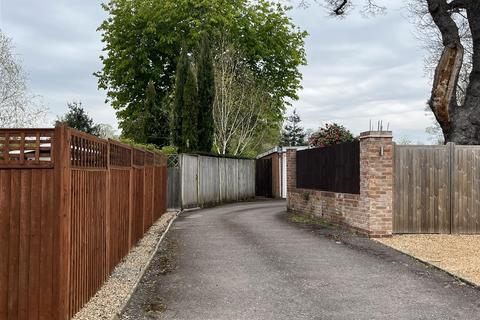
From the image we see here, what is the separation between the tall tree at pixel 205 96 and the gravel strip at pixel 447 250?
15.0 metres

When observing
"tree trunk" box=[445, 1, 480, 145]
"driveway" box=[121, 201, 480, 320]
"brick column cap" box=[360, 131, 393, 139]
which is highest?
"tree trunk" box=[445, 1, 480, 145]

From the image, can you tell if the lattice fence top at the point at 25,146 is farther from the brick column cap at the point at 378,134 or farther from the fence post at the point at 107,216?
the brick column cap at the point at 378,134

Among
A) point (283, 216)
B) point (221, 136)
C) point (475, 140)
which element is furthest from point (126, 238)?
point (221, 136)

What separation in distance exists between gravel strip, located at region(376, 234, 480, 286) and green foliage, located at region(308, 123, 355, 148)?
9.18m

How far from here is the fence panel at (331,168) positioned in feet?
41.3

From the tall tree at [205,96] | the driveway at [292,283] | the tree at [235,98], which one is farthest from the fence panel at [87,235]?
the tree at [235,98]

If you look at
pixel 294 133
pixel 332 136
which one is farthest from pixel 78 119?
pixel 294 133

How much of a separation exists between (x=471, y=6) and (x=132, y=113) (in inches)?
921

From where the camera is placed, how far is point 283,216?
1680cm

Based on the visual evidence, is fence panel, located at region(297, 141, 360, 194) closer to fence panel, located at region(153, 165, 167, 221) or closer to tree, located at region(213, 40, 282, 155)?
fence panel, located at region(153, 165, 167, 221)

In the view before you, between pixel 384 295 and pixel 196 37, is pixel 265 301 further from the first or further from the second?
pixel 196 37

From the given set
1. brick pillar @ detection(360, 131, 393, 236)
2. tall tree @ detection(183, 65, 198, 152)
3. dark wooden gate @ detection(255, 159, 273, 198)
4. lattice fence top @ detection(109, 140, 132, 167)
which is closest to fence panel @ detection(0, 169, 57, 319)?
lattice fence top @ detection(109, 140, 132, 167)

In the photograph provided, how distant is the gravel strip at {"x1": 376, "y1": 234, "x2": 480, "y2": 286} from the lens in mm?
7820

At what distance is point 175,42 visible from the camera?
1247 inches
